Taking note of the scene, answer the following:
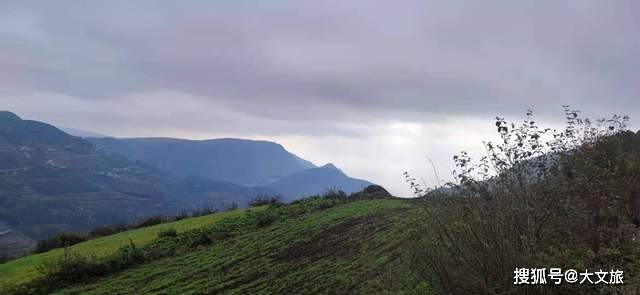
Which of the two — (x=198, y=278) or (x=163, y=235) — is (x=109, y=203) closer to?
(x=163, y=235)

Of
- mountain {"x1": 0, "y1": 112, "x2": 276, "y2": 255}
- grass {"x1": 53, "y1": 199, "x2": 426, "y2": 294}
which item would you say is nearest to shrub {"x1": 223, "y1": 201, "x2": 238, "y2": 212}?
grass {"x1": 53, "y1": 199, "x2": 426, "y2": 294}

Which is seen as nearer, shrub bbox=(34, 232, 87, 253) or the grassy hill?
the grassy hill

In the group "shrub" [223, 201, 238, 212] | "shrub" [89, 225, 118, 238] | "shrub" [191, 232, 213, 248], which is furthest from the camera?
"shrub" [223, 201, 238, 212]

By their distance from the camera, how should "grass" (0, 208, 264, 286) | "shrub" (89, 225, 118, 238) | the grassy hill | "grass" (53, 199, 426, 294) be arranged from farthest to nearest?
"shrub" (89, 225, 118, 238), "grass" (0, 208, 264, 286), the grassy hill, "grass" (53, 199, 426, 294)

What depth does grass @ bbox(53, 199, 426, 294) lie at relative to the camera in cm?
1077

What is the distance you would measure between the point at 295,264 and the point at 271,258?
1655 mm

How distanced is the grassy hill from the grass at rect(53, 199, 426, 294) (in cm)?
3

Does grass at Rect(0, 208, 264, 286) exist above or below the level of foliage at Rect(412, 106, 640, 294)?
below

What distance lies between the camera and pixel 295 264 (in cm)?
1365

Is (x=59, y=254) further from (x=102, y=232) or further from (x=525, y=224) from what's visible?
(x=525, y=224)

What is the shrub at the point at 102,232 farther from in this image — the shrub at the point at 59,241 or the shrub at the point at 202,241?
the shrub at the point at 202,241

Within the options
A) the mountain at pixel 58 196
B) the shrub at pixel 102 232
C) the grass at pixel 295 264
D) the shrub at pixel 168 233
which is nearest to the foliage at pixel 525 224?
the grass at pixel 295 264

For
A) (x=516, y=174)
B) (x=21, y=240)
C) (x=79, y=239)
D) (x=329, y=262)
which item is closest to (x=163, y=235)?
(x=79, y=239)

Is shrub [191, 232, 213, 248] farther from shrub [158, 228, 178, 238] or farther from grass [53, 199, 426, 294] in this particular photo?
shrub [158, 228, 178, 238]
